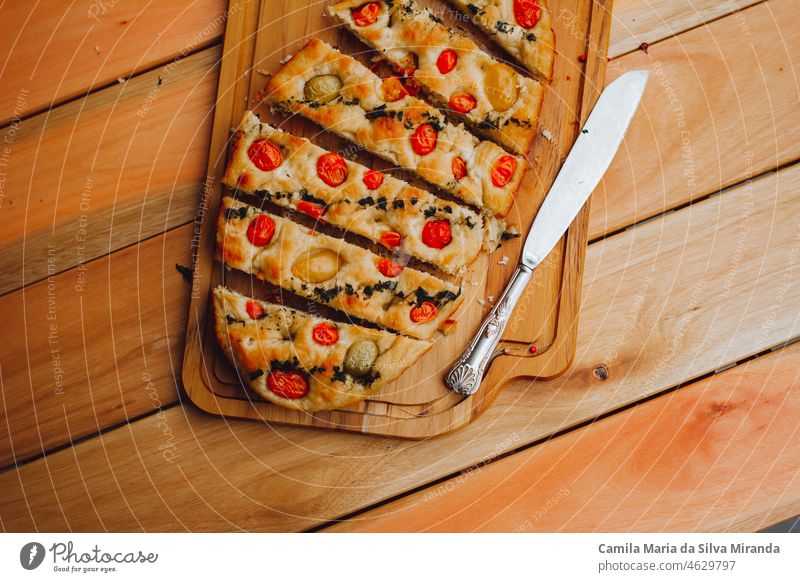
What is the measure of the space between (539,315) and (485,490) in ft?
2.86

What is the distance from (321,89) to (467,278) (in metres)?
1.12

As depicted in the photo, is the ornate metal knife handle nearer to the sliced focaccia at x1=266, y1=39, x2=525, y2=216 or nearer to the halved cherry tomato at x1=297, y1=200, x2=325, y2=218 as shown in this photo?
the sliced focaccia at x1=266, y1=39, x2=525, y2=216

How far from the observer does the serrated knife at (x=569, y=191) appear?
284 cm

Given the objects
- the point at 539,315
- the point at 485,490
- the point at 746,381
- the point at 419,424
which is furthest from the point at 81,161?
the point at 746,381

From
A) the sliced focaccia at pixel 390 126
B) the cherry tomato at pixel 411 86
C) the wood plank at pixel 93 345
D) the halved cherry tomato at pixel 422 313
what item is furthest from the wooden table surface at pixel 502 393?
the cherry tomato at pixel 411 86

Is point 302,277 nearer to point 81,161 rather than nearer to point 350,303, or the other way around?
point 350,303

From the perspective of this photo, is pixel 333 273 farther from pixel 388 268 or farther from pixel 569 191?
pixel 569 191

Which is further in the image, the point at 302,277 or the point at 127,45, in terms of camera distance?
the point at 127,45

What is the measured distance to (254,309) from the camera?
2.80 metres

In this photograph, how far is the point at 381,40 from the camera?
294cm
